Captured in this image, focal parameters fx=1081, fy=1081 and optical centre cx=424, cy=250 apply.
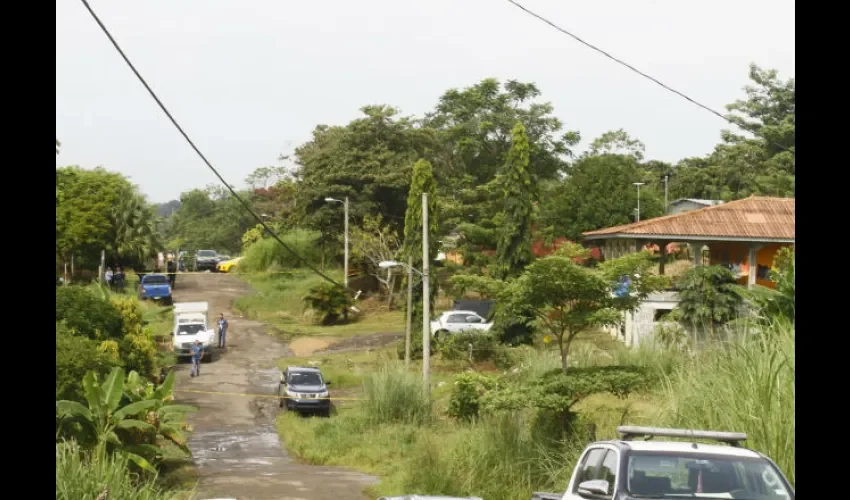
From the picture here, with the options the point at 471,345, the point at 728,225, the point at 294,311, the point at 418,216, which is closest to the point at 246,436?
the point at 471,345

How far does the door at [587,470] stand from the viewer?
10.6 m

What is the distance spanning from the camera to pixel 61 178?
2453 inches

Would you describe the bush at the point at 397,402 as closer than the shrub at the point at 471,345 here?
Yes

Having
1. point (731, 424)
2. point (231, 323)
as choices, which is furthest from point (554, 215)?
point (731, 424)

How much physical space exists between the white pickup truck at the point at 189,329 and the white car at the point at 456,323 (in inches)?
391

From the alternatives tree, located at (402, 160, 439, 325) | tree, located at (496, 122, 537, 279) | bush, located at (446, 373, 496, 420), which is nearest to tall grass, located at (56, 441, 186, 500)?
bush, located at (446, 373, 496, 420)

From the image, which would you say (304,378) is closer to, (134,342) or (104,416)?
(134,342)

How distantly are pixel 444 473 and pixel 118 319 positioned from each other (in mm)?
13687

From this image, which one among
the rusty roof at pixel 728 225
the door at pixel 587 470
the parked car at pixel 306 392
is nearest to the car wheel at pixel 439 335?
the rusty roof at pixel 728 225

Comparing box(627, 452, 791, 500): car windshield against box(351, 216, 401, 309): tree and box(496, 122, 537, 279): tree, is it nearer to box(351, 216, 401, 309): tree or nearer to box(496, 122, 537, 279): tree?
box(496, 122, 537, 279): tree

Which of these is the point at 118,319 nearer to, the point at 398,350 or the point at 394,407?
the point at 394,407

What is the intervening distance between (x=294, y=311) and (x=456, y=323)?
54.7ft

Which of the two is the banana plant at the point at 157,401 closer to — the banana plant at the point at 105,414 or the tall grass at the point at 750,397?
the banana plant at the point at 105,414
